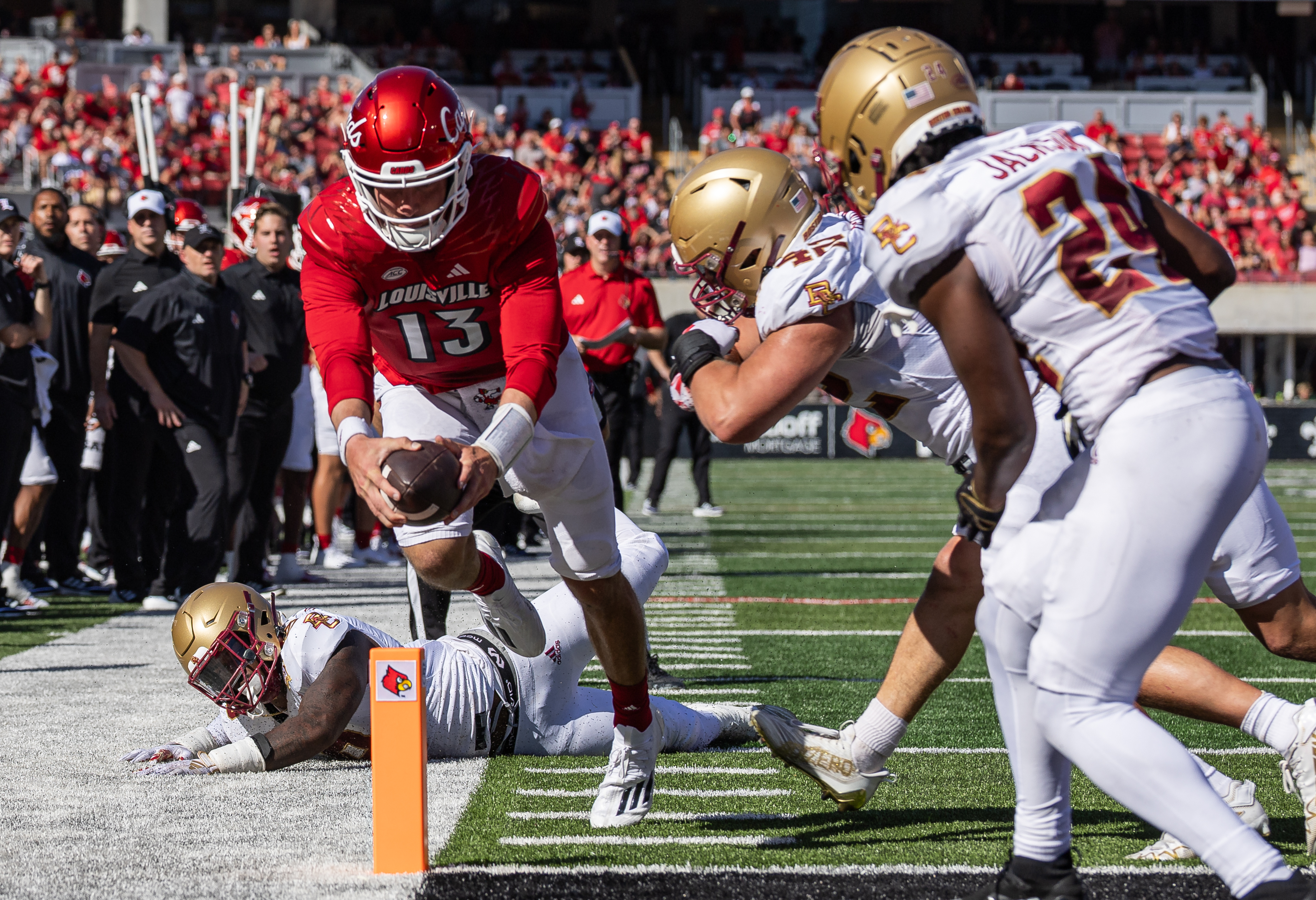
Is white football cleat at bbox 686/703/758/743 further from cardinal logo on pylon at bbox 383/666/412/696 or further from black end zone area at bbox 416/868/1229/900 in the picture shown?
cardinal logo on pylon at bbox 383/666/412/696

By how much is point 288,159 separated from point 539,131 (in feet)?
20.9

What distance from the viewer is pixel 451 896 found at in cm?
295

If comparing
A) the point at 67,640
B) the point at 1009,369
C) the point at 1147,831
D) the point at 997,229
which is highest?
the point at 997,229

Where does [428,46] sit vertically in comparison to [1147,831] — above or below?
above

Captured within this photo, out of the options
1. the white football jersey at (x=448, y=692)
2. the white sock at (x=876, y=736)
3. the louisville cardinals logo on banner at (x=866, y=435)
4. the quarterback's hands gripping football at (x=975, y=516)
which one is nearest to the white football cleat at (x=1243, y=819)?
the white sock at (x=876, y=736)

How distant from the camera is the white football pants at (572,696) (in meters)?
4.26

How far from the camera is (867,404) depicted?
12.1 feet

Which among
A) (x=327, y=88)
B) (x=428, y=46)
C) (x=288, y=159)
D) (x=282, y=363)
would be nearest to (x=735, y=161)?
(x=282, y=363)

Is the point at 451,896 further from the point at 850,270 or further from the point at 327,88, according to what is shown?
the point at 327,88

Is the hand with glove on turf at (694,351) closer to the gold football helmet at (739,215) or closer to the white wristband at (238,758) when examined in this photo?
the gold football helmet at (739,215)

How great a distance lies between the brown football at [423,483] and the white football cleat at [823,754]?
1.02 meters

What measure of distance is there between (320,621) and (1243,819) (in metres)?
2.28

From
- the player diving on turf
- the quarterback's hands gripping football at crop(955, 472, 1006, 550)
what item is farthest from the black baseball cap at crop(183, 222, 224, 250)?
the quarterback's hands gripping football at crop(955, 472, 1006, 550)

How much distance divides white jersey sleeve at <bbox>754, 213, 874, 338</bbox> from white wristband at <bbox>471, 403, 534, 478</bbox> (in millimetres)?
586
